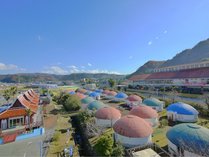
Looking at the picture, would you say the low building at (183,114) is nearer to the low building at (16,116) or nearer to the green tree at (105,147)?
the green tree at (105,147)

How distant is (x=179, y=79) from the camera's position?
74562mm

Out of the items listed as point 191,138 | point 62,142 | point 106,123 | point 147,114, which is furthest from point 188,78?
point 62,142

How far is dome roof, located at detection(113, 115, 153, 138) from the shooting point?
21.8 meters

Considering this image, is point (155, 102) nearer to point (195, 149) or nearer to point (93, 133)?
point (93, 133)

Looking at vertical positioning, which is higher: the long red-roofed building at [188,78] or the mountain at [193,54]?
the mountain at [193,54]

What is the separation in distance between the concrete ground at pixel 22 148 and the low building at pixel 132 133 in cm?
1095

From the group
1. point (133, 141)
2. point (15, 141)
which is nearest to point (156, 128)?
point (133, 141)

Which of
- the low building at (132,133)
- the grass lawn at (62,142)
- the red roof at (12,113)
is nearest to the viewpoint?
the grass lawn at (62,142)

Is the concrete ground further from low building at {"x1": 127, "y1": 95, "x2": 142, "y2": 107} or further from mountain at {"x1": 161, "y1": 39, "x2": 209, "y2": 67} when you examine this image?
mountain at {"x1": 161, "y1": 39, "x2": 209, "y2": 67}

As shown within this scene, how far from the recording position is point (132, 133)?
21.8 meters

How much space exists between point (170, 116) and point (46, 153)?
1022 inches

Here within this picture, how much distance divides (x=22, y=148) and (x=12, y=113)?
971 cm

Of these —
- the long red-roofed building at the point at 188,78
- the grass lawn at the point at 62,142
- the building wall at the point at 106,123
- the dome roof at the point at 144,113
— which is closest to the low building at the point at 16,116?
the grass lawn at the point at 62,142

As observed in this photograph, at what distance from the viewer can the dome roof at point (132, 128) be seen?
2181 centimetres
